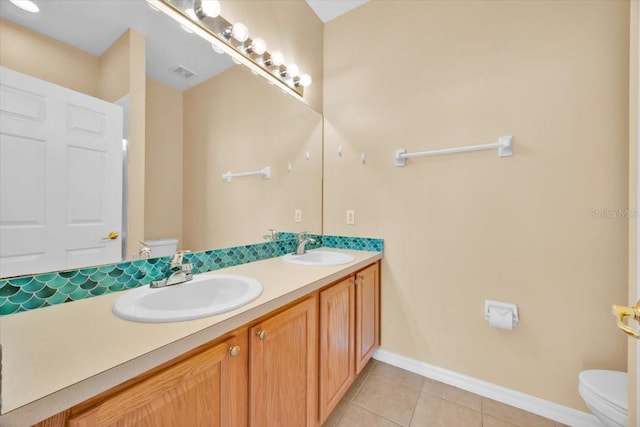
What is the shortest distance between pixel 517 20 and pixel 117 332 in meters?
2.24

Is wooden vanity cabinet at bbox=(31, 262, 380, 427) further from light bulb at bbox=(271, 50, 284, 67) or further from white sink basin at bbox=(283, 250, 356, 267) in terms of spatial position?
light bulb at bbox=(271, 50, 284, 67)

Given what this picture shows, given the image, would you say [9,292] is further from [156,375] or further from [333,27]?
[333,27]

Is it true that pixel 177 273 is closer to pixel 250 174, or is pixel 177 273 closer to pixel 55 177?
pixel 55 177

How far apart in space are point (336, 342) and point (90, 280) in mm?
1063

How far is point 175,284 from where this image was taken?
3.24ft

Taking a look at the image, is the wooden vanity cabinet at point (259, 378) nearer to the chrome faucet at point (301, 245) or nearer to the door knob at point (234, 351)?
the door knob at point (234, 351)

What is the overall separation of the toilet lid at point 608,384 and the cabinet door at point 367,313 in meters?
1.01

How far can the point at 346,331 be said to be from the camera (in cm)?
140

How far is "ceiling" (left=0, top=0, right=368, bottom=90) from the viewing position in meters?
0.79

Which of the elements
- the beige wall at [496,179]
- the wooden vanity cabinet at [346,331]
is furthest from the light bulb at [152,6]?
the wooden vanity cabinet at [346,331]

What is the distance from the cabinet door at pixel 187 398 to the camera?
54cm

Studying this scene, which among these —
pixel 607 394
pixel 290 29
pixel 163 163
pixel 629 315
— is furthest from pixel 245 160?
pixel 607 394

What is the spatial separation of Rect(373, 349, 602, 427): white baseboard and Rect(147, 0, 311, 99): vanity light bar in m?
Answer: 2.03

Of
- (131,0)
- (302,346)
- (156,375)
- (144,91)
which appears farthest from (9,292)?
(131,0)
